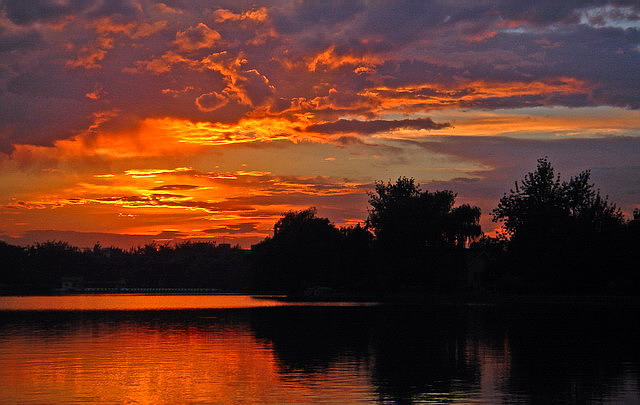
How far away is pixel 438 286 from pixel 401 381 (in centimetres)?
8799

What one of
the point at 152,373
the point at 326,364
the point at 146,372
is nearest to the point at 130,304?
the point at 326,364

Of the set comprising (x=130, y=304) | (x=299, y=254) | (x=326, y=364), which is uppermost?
(x=299, y=254)

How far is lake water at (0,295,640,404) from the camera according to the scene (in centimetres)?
2152

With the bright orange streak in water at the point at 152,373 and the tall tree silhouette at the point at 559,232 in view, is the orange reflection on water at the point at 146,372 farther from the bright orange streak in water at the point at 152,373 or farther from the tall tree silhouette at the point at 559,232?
the tall tree silhouette at the point at 559,232

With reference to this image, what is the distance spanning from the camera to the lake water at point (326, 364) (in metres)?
21.5

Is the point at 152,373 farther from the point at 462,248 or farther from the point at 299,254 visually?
the point at 299,254

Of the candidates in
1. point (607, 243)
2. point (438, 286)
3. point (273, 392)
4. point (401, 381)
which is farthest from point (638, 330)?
point (438, 286)

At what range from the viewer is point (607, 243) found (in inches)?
3516

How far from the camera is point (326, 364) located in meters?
28.2

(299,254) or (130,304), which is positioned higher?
(299,254)

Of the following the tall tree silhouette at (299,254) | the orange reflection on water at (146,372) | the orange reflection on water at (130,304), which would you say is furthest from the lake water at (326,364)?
the tall tree silhouette at (299,254)

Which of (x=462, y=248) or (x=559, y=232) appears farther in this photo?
(x=462, y=248)

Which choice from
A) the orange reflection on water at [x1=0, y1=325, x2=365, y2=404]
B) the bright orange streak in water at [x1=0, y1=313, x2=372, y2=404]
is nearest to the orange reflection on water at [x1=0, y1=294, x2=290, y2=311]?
the bright orange streak in water at [x1=0, y1=313, x2=372, y2=404]

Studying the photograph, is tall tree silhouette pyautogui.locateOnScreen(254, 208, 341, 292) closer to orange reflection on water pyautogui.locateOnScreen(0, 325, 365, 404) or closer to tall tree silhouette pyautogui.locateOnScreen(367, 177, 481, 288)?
tall tree silhouette pyautogui.locateOnScreen(367, 177, 481, 288)
